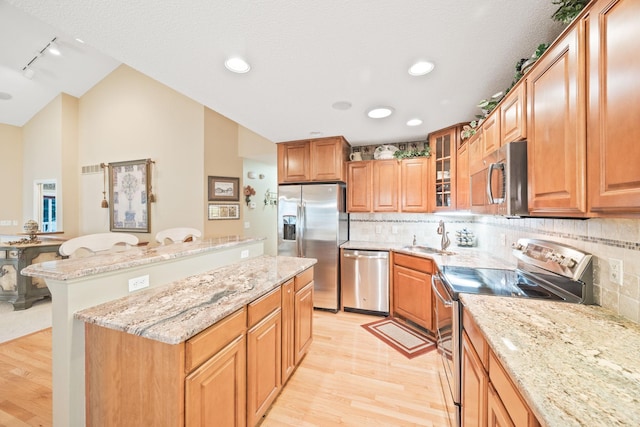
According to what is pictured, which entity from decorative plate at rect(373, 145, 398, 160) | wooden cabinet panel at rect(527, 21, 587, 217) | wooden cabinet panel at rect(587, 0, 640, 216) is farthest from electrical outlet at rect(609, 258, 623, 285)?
decorative plate at rect(373, 145, 398, 160)

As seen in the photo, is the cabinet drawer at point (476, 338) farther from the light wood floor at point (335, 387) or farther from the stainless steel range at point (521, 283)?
the light wood floor at point (335, 387)

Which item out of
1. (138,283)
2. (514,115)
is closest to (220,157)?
(138,283)

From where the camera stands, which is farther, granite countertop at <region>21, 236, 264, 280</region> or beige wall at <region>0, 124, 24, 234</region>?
beige wall at <region>0, 124, 24, 234</region>

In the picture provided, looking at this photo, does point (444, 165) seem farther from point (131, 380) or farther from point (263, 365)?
point (131, 380)

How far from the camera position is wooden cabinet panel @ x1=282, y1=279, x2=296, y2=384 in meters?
1.86

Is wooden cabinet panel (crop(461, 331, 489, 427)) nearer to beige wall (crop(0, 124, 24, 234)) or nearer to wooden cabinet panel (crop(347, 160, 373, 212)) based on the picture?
wooden cabinet panel (crop(347, 160, 373, 212))

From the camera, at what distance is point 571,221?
4.82 feet

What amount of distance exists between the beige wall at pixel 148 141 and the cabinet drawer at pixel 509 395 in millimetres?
4554

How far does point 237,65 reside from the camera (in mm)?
1744

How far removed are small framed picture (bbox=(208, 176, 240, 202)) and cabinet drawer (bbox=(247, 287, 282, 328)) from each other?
11.4 ft

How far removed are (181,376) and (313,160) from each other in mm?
2964

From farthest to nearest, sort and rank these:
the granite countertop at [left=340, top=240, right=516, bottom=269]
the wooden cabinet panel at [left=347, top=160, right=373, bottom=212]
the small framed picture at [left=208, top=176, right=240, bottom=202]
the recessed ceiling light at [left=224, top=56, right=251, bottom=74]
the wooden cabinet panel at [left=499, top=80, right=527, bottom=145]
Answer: the small framed picture at [left=208, top=176, right=240, bottom=202]
the wooden cabinet panel at [left=347, top=160, right=373, bottom=212]
the granite countertop at [left=340, top=240, right=516, bottom=269]
the recessed ceiling light at [left=224, top=56, right=251, bottom=74]
the wooden cabinet panel at [left=499, top=80, right=527, bottom=145]

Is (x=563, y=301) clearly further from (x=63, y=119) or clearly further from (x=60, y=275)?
(x=63, y=119)

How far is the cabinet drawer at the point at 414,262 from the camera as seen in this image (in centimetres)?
272
